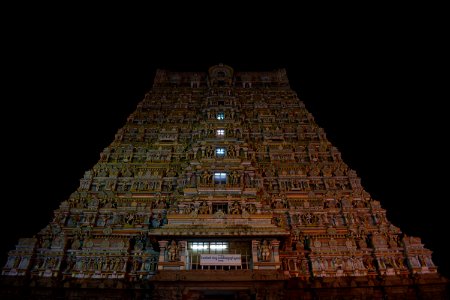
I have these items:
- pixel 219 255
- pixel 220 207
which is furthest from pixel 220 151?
pixel 219 255

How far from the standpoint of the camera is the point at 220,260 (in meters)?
20.1

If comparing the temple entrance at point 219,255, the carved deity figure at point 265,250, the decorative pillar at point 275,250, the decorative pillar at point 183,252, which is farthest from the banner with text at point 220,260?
the decorative pillar at point 275,250

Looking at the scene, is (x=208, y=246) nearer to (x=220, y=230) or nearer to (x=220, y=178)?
(x=220, y=230)

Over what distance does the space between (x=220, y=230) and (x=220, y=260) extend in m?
1.82

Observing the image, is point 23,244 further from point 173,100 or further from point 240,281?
point 173,100

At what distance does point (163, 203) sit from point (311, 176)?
13.0 meters

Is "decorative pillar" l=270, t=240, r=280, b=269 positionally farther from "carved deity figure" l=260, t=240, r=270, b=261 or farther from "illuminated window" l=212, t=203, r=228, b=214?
"illuminated window" l=212, t=203, r=228, b=214

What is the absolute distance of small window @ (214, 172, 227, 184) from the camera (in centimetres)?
2539

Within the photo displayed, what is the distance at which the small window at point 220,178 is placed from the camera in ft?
83.3

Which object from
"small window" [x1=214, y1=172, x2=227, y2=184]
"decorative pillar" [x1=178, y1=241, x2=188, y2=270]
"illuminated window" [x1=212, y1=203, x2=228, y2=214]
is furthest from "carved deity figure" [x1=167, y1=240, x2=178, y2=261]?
"small window" [x1=214, y1=172, x2=227, y2=184]

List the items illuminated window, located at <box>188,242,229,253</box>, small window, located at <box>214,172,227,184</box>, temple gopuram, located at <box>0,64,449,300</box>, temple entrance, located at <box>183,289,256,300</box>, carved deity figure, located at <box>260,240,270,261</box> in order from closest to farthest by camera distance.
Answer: temple entrance, located at <box>183,289,256,300</box>
carved deity figure, located at <box>260,240,270,261</box>
temple gopuram, located at <box>0,64,449,300</box>
illuminated window, located at <box>188,242,229,253</box>
small window, located at <box>214,172,227,184</box>

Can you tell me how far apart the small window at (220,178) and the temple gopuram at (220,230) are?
0.08m

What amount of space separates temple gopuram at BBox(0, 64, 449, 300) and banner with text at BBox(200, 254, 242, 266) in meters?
0.07

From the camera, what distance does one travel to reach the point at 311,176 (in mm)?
28312
